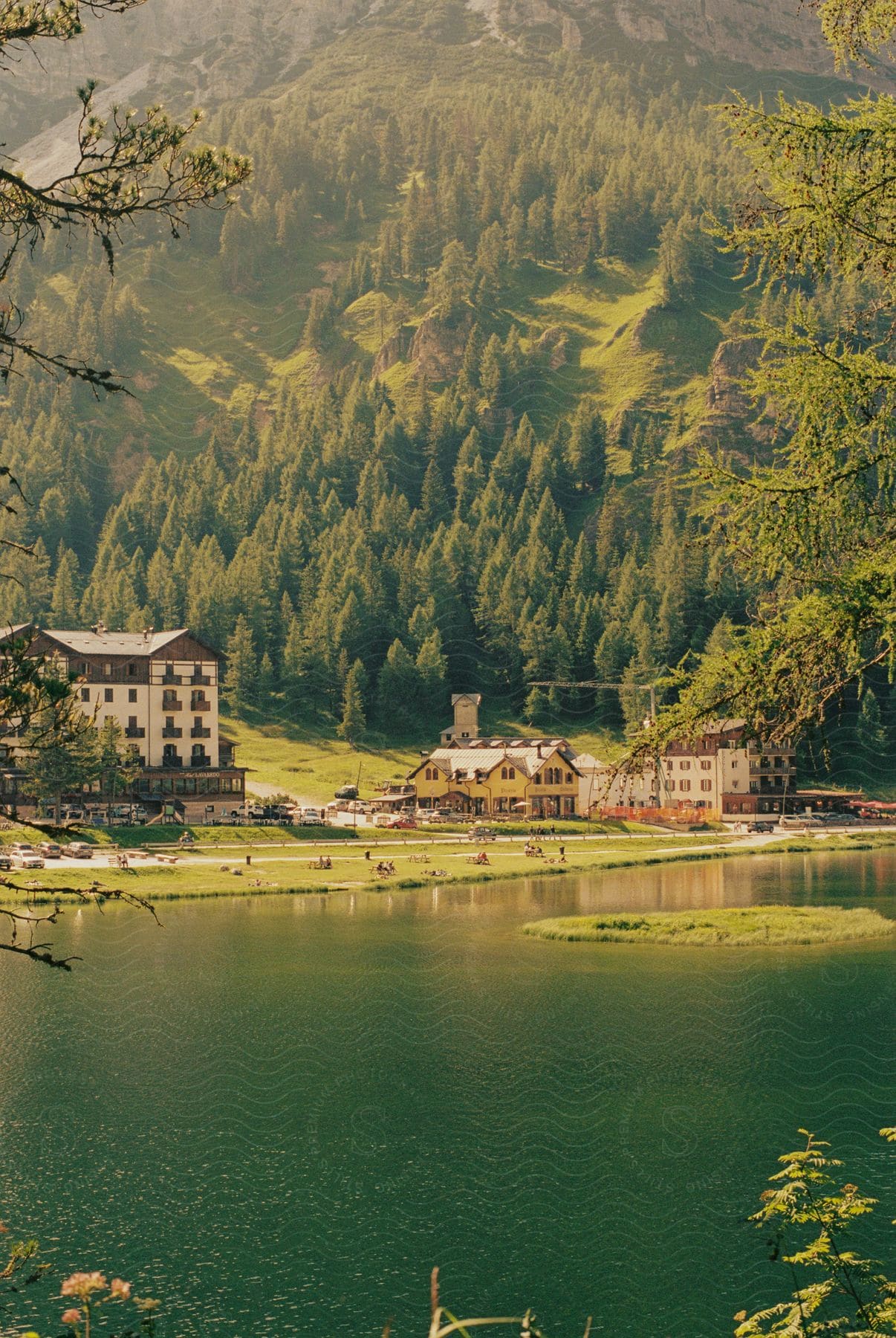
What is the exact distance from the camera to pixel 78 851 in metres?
94.9

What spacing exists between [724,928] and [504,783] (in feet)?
254

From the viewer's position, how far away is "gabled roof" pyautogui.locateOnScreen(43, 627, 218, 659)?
126m

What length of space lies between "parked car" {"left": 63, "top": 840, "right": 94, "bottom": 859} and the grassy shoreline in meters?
5.61

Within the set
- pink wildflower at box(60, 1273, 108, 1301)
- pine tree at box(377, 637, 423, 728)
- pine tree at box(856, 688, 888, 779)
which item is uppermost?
pine tree at box(377, 637, 423, 728)

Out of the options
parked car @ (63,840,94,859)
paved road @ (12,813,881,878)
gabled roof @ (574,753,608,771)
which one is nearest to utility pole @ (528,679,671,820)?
gabled roof @ (574,753,608,771)

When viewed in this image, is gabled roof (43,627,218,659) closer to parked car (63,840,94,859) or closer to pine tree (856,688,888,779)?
parked car (63,840,94,859)

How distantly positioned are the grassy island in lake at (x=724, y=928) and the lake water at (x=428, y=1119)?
10.0ft

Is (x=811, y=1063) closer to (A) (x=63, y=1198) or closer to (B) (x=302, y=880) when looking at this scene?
(A) (x=63, y=1198)

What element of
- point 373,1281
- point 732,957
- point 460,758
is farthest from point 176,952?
point 460,758

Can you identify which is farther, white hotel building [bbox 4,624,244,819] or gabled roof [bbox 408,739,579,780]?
gabled roof [bbox 408,739,579,780]

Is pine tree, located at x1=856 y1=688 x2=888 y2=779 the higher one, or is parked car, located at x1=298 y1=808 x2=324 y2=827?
pine tree, located at x1=856 y1=688 x2=888 y2=779

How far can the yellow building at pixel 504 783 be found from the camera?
144 meters

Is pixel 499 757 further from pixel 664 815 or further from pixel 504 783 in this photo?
pixel 664 815

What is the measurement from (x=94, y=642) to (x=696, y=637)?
9382cm
